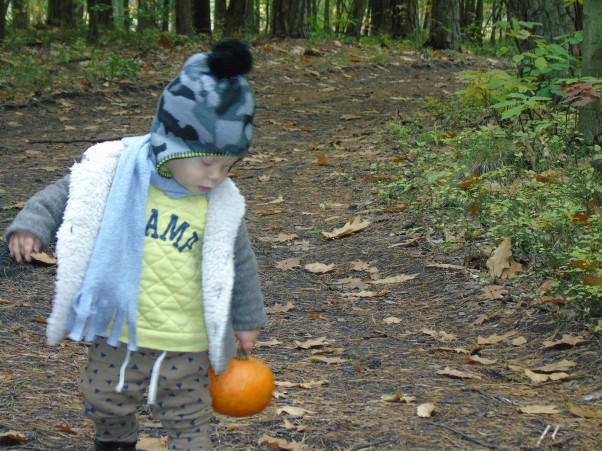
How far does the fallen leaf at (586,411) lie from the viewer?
133 inches

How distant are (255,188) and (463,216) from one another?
2.63 metres

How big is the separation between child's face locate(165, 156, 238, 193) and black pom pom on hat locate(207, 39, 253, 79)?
10.8 inches

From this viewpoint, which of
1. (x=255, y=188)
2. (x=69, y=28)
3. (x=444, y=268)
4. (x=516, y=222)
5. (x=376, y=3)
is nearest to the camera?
(x=516, y=222)

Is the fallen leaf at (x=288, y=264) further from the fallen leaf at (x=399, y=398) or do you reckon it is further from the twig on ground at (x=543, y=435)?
the twig on ground at (x=543, y=435)

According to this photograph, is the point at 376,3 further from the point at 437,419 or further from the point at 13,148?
the point at 437,419

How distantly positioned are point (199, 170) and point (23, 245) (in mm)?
598

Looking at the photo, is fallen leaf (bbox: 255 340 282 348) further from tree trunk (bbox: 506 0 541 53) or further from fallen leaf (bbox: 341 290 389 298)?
tree trunk (bbox: 506 0 541 53)

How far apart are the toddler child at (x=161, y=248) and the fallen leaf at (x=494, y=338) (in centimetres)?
193

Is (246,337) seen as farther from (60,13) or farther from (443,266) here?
(60,13)

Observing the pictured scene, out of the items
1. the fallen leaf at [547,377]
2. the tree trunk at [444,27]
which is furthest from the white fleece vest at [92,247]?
the tree trunk at [444,27]

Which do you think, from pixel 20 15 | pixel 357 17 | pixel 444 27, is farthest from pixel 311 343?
pixel 357 17

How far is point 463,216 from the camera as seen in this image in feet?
19.8

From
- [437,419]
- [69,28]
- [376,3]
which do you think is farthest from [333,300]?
[376,3]

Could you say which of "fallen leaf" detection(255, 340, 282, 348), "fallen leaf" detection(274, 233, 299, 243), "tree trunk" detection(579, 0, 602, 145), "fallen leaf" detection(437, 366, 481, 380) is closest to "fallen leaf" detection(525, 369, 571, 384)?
"fallen leaf" detection(437, 366, 481, 380)
